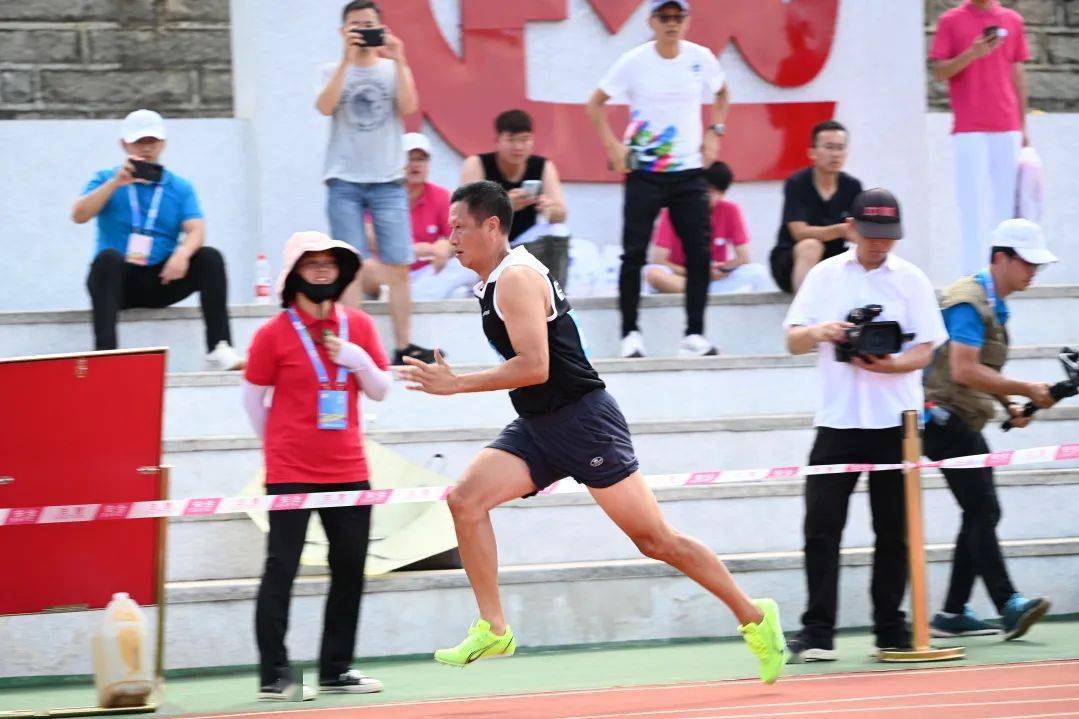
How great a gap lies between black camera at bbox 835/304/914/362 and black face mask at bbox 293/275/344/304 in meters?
2.25

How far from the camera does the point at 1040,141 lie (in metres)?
14.2

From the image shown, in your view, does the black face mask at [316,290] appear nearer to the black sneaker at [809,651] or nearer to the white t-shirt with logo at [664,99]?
the black sneaker at [809,651]

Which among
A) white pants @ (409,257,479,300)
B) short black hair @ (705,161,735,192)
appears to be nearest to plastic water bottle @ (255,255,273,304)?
white pants @ (409,257,479,300)

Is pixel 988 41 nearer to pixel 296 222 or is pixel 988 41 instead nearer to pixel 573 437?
pixel 296 222

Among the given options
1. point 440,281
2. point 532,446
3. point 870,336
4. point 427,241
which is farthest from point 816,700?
point 427,241

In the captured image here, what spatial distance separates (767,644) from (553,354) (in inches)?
57.2

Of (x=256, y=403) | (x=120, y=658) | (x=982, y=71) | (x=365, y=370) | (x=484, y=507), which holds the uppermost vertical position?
(x=982, y=71)

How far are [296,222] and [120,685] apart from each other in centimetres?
627

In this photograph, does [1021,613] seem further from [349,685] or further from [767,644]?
[349,685]

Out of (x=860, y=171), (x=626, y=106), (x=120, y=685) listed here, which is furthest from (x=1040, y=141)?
(x=120, y=685)

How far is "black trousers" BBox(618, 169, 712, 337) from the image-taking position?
10.8 meters

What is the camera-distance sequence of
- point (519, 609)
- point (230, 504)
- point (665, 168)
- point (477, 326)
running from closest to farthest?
1. point (230, 504)
2. point (519, 609)
3. point (665, 168)
4. point (477, 326)

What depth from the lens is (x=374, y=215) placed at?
10.6 metres

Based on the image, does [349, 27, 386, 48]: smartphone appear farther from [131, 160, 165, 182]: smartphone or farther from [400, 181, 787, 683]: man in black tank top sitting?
[400, 181, 787, 683]: man in black tank top sitting
